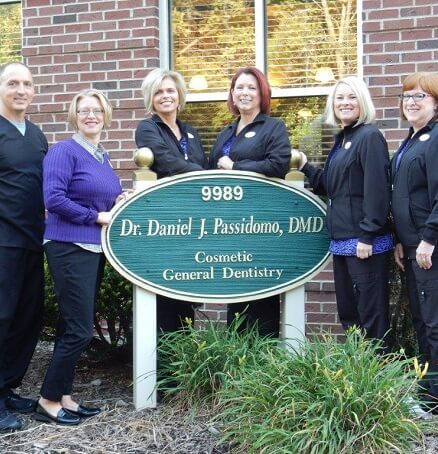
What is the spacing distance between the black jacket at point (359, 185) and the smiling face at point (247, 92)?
561 mm

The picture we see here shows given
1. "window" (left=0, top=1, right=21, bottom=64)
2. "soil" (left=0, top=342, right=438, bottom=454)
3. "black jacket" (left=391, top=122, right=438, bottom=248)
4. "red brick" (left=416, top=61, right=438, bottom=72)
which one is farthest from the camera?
"window" (left=0, top=1, right=21, bottom=64)

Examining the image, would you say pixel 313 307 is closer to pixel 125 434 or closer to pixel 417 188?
pixel 417 188

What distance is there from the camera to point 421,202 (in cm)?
414

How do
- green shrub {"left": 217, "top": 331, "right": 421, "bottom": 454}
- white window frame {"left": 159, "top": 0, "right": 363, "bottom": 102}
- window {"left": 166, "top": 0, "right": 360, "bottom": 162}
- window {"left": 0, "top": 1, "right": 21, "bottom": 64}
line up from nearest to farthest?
green shrub {"left": 217, "top": 331, "right": 421, "bottom": 454} → white window frame {"left": 159, "top": 0, "right": 363, "bottom": 102} → window {"left": 166, "top": 0, "right": 360, "bottom": 162} → window {"left": 0, "top": 1, "right": 21, "bottom": 64}

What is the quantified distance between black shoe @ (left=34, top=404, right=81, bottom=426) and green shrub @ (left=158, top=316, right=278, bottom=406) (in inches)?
20.4

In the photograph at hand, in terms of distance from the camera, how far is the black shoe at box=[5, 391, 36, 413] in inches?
180

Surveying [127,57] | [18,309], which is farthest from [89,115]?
[127,57]

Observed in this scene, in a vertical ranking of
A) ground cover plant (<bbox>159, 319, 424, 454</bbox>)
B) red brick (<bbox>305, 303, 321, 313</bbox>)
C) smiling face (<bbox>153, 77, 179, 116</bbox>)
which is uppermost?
smiling face (<bbox>153, 77, 179, 116</bbox>)

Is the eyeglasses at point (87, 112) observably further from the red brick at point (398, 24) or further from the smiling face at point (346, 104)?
the red brick at point (398, 24)

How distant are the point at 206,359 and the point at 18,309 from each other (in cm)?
119

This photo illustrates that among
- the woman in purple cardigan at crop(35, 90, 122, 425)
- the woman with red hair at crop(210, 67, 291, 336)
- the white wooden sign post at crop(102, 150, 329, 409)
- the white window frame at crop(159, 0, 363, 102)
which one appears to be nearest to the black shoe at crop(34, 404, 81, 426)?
the woman in purple cardigan at crop(35, 90, 122, 425)

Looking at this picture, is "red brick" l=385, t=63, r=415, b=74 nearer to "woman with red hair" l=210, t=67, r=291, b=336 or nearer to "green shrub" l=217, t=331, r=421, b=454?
"woman with red hair" l=210, t=67, r=291, b=336

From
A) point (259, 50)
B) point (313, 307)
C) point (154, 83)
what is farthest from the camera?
point (259, 50)

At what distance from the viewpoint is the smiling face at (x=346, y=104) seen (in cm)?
432
